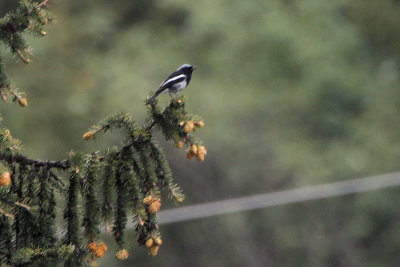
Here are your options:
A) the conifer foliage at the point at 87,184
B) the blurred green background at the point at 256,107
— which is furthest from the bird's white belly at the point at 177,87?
the blurred green background at the point at 256,107

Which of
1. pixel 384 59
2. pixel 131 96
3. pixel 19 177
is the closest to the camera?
pixel 19 177

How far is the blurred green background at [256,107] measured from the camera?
32.3ft

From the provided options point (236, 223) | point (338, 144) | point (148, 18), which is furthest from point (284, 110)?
point (148, 18)

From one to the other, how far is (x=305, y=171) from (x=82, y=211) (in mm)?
8236

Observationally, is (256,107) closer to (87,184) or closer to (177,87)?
(177,87)

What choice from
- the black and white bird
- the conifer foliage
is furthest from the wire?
the conifer foliage

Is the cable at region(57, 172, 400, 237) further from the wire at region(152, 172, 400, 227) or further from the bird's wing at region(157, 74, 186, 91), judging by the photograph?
the bird's wing at region(157, 74, 186, 91)

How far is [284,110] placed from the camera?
422 inches

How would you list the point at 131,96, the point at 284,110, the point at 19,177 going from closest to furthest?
the point at 19,177
the point at 131,96
the point at 284,110

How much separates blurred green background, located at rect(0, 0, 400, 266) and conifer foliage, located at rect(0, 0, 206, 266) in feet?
22.6

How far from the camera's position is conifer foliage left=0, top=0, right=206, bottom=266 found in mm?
1937

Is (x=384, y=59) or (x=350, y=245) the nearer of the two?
(x=350, y=245)

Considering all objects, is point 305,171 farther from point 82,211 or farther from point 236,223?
point 82,211

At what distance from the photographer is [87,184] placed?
6.45 ft
